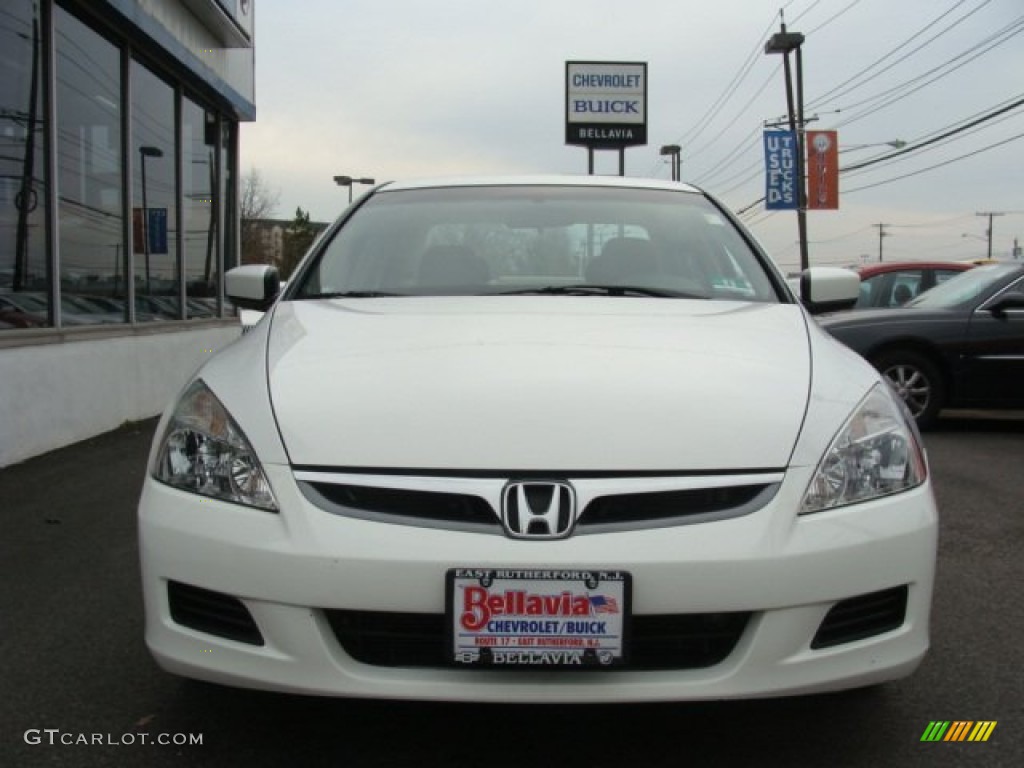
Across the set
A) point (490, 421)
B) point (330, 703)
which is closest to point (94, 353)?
point (330, 703)

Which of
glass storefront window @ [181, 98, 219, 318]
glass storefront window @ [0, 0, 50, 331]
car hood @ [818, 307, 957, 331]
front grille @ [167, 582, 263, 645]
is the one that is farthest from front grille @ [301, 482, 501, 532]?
glass storefront window @ [181, 98, 219, 318]

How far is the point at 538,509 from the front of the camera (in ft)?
6.46

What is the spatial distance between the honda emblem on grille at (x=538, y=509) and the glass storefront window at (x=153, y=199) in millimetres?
7807

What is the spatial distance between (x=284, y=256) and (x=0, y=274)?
73985 mm

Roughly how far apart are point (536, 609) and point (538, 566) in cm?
8

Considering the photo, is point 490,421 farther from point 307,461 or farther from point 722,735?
point 722,735

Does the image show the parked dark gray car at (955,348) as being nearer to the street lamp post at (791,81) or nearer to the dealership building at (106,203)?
the dealership building at (106,203)

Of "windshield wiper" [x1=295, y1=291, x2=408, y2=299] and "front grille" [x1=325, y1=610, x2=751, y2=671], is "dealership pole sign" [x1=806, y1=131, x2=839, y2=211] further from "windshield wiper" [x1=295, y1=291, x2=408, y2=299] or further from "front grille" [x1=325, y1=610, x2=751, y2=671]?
"front grille" [x1=325, y1=610, x2=751, y2=671]

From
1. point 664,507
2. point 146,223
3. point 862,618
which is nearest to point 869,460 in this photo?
point 862,618

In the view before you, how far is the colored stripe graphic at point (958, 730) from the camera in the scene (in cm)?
238

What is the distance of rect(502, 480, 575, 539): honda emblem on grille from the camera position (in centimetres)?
195

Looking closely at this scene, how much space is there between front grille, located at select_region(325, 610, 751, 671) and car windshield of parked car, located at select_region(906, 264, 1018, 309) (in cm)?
653

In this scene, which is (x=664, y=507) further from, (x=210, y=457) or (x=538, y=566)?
(x=210, y=457)

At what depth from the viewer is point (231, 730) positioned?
239cm
